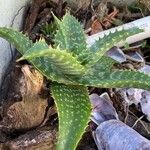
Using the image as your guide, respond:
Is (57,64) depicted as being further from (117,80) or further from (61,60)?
(117,80)

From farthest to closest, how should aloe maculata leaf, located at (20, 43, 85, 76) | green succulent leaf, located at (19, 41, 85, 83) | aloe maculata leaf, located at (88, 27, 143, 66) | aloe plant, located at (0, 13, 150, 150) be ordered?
1. aloe maculata leaf, located at (88, 27, 143, 66)
2. aloe plant, located at (0, 13, 150, 150)
3. green succulent leaf, located at (19, 41, 85, 83)
4. aloe maculata leaf, located at (20, 43, 85, 76)

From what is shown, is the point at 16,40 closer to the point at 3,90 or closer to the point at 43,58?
the point at 43,58

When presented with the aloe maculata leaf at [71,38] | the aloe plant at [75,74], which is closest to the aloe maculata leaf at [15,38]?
the aloe plant at [75,74]

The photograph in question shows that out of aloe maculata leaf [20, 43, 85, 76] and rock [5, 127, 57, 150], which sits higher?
aloe maculata leaf [20, 43, 85, 76]

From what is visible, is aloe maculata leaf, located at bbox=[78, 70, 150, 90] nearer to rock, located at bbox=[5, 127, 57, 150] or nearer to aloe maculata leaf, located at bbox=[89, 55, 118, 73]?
aloe maculata leaf, located at bbox=[89, 55, 118, 73]

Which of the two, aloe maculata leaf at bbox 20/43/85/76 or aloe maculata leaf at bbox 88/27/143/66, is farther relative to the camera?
aloe maculata leaf at bbox 88/27/143/66

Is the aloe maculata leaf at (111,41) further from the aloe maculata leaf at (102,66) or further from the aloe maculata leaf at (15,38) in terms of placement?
the aloe maculata leaf at (15,38)

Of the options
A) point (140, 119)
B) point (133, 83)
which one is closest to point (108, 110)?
point (140, 119)

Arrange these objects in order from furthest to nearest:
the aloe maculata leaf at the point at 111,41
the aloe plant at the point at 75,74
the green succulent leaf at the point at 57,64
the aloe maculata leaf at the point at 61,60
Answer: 1. the aloe maculata leaf at the point at 111,41
2. the aloe plant at the point at 75,74
3. the green succulent leaf at the point at 57,64
4. the aloe maculata leaf at the point at 61,60

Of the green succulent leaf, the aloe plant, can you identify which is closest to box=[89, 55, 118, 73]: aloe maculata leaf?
the aloe plant
